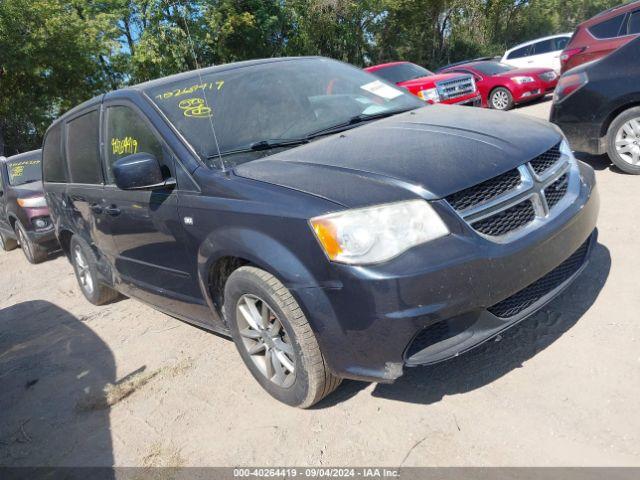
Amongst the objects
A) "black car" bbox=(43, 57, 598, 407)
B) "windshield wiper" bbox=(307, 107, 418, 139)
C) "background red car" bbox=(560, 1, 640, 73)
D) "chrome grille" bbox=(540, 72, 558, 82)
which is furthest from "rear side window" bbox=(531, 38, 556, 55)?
"windshield wiper" bbox=(307, 107, 418, 139)

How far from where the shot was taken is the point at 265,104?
3.34 m

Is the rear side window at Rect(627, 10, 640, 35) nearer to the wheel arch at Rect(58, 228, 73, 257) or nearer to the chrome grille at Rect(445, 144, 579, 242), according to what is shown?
the chrome grille at Rect(445, 144, 579, 242)

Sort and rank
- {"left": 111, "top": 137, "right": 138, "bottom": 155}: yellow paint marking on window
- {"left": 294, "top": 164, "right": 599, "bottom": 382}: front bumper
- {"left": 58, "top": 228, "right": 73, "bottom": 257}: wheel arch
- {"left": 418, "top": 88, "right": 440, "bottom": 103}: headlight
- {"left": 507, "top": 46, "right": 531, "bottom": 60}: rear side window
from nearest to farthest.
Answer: {"left": 294, "top": 164, "right": 599, "bottom": 382}: front bumper < {"left": 111, "top": 137, "right": 138, "bottom": 155}: yellow paint marking on window < {"left": 58, "top": 228, "right": 73, "bottom": 257}: wheel arch < {"left": 418, "top": 88, "right": 440, "bottom": 103}: headlight < {"left": 507, "top": 46, "right": 531, "bottom": 60}: rear side window

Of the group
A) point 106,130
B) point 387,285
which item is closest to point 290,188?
point 387,285

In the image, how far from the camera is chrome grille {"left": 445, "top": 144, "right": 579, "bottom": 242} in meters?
2.36

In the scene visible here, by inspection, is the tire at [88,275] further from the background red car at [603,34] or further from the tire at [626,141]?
the background red car at [603,34]

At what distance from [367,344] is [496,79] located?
1180 centimetres

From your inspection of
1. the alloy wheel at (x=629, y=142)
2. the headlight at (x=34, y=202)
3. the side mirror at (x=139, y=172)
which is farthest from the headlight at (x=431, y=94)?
the side mirror at (x=139, y=172)

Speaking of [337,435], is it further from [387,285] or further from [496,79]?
[496,79]

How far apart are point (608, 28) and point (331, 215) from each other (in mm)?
8173

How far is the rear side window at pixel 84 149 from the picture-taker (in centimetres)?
400

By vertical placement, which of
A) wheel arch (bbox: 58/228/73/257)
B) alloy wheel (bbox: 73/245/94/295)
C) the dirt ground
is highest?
wheel arch (bbox: 58/228/73/257)

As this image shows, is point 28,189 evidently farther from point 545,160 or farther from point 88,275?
point 545,160

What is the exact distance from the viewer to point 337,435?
2613mm
